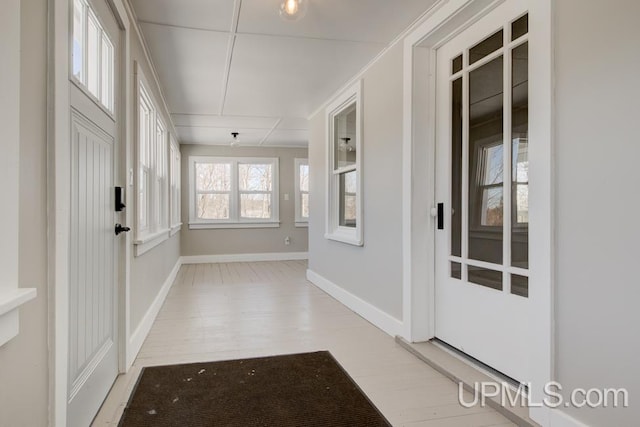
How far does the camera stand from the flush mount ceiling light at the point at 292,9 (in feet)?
6.59

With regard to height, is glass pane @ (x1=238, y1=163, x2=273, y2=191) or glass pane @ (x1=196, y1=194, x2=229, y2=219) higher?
glass pane @ (x1=238, y1=163, x2=273, y2=191)

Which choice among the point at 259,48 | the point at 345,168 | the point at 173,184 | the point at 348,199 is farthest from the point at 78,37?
the point at 173,184

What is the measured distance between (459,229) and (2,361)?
2.20 metres

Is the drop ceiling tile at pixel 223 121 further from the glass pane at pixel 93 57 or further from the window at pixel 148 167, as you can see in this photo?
the glass pane at pixel 93 57

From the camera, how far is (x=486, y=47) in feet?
6.95

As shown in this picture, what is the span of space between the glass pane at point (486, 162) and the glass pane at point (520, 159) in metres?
0.09

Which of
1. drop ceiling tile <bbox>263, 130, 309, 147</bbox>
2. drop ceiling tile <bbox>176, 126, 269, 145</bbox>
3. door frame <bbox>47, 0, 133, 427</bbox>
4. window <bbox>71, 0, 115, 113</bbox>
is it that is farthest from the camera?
drop ceiling tile <bbox>263, 130, 309, 147</bbox>

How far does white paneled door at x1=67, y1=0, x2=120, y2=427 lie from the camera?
1.47 meters

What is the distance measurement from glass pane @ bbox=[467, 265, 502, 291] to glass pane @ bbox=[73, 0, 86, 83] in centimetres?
219

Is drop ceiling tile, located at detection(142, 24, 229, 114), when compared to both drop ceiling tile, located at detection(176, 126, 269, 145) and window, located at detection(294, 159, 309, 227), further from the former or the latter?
window, located at detection(294, 159, 309, 227)

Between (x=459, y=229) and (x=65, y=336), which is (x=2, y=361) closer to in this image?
(x=65, y=336)

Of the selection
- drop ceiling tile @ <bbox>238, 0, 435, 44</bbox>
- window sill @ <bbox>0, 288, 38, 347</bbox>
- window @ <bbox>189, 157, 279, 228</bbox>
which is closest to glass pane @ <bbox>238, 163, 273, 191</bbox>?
window @ <bbox>189, 157, 279, 228</bbox>

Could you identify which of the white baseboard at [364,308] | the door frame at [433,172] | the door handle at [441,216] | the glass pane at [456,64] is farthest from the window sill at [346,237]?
the glass pane at [456,64]

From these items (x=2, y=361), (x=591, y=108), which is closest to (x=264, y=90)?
(x=591, y=108)
